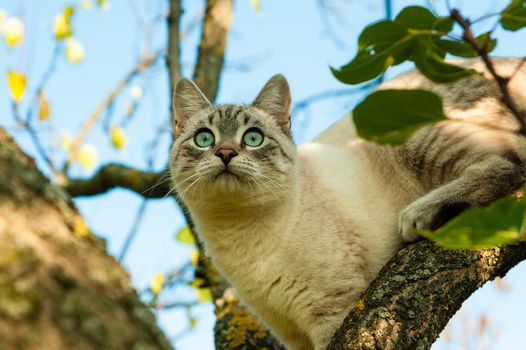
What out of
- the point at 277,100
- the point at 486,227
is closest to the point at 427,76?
the point at 486,227

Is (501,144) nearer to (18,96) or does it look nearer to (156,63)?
(18,96)

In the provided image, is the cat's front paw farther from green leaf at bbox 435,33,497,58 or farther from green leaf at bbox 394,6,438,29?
green leaf at bbox 394,6,438,29

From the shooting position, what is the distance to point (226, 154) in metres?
3.95

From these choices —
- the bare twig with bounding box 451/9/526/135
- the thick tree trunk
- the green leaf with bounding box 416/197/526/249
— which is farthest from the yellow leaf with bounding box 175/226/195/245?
the green leaf with bounding box 416/197/526/249

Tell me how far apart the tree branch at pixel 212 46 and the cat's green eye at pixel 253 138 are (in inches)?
39.5

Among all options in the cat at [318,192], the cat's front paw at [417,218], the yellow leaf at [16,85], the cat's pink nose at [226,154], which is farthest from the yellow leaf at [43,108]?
the cat's front paw at [417,218]

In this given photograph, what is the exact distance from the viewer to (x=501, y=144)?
3953mm

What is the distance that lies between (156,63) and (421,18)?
5756mm

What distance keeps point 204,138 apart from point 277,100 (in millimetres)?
684

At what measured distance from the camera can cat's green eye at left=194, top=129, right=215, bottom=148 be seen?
429 centimetres

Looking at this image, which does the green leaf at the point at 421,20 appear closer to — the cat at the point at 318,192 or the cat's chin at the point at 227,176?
the cat at the point at 318,192

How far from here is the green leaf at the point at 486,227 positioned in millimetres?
1214

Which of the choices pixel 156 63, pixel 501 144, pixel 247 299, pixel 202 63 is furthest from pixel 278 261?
pixel 156 63

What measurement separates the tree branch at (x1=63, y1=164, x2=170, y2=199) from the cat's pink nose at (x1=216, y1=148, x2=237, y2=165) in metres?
0.93
